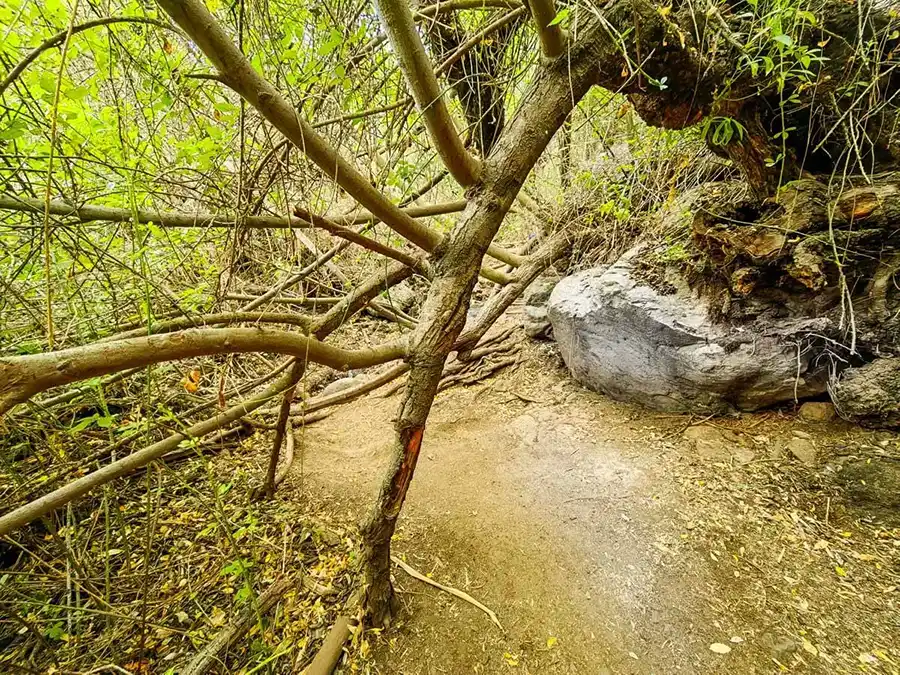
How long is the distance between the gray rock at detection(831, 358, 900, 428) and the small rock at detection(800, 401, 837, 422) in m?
0.11

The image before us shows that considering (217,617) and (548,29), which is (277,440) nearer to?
(217,617)

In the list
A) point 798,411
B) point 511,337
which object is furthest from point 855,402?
point 511,337

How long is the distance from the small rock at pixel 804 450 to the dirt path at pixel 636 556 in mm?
55

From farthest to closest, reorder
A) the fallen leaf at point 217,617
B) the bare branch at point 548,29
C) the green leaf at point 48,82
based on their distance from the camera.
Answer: the fallen leaf at point 217,617
the bare branch at point 548,29
the green leaf at point 48,82

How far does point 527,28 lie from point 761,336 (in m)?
3.08

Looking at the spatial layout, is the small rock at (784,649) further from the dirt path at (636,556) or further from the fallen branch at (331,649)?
the fallen branch at (331,649)

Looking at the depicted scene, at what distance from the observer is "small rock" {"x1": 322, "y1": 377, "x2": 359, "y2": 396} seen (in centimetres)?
521

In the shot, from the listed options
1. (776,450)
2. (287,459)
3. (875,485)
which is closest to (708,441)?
(776,450)

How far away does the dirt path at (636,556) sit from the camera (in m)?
1.87

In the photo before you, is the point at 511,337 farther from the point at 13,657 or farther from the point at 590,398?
the point at 13,657

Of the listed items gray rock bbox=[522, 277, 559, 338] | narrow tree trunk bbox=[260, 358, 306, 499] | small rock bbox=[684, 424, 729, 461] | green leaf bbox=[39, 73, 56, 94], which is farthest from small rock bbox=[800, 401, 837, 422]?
green leaf bbox=[39, 73, 56, 94]

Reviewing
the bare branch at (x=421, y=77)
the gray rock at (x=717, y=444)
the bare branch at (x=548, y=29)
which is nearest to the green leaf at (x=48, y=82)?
the bare branch at (x=421, y=77)

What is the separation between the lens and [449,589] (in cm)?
234

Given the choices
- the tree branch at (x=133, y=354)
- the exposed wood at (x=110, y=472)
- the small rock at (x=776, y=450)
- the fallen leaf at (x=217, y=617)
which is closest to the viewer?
the tree branch at (x=133, y=354)
